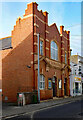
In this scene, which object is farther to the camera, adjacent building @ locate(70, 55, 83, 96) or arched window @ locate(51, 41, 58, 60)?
adjacent building @ locate(70, 55, 83, 96)

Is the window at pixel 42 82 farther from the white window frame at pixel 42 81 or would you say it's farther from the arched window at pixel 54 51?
the arched window at pixel 54 51

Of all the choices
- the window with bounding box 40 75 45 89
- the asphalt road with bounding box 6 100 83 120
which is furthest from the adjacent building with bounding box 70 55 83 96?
the asphalt road with bounding box 6 100 83 120

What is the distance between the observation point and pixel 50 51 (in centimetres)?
2689

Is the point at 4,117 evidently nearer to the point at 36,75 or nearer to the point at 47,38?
the point at 36,75

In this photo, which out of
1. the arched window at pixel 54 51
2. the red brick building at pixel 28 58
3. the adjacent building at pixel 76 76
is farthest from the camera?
the adjacent building at pixel 76 76

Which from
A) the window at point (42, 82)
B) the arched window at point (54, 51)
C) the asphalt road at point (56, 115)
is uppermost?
the arched window at point (54, 51)

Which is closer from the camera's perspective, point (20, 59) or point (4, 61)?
point (20, 59)

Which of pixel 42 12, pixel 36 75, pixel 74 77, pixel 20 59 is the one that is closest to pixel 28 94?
pixel 36 75

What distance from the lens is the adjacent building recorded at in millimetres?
35531

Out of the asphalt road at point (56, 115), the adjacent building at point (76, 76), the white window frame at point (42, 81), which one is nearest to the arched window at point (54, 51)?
the white window frame at point (42, 81)

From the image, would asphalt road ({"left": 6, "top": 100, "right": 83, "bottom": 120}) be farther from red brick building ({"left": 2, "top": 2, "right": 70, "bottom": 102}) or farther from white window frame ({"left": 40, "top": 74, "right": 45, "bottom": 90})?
white window frame ({"left": 40, "top": 74, "right": 45, "bottom": 90})

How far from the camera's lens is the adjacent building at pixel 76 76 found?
3553 cm

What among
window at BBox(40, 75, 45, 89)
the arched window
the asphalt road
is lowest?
the asphalt road

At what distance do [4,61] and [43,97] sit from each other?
7.40 metres
